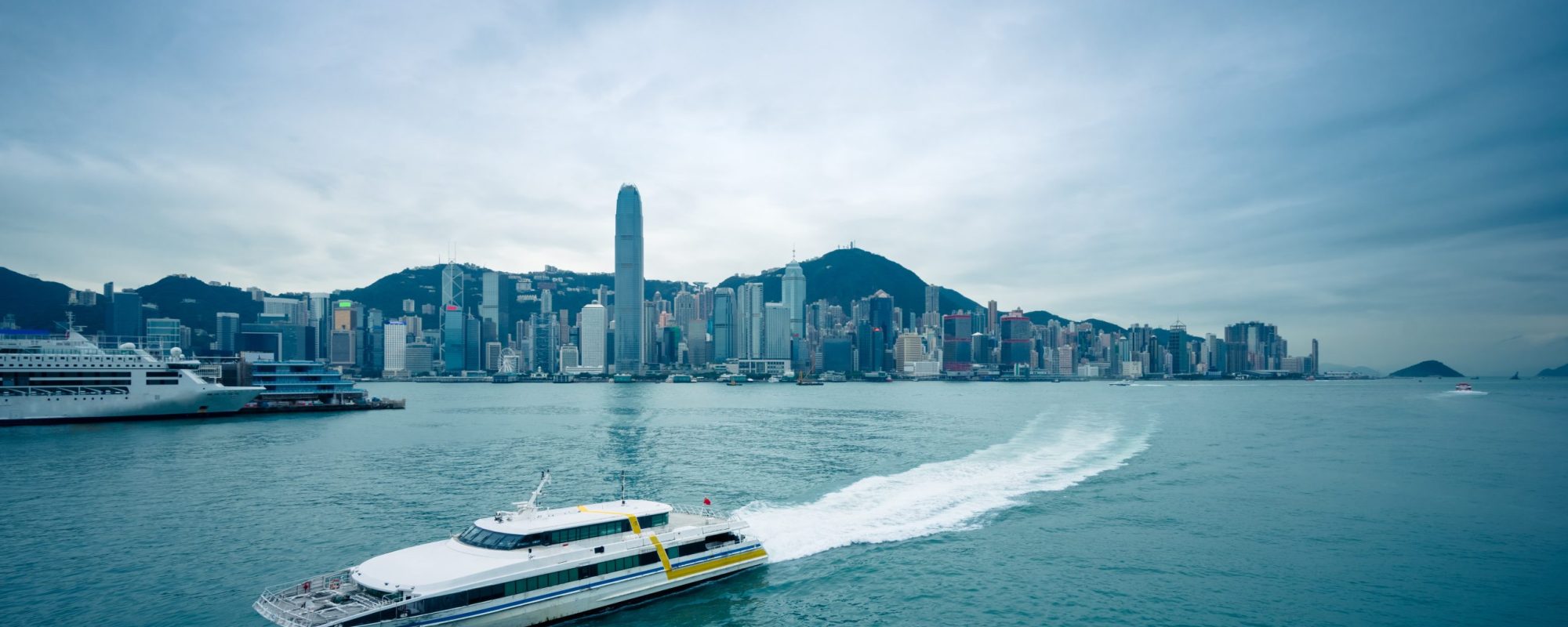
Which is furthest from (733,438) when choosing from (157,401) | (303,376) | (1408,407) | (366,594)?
(1408,407)

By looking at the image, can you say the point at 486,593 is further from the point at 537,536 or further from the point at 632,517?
the point at 632,517

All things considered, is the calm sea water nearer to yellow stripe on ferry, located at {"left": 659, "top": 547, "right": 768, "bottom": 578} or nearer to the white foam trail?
the white foam trail

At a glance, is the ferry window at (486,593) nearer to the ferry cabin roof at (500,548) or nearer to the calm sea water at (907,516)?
the ferry cabin roof at (500,548)

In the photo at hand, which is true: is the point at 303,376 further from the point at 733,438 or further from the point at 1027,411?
the point at 1027,411

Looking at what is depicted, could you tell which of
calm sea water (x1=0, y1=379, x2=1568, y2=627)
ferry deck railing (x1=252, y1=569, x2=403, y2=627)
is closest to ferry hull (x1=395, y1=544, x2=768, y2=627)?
calm sea water (x1=0, y1=379, x2=1568, y2=627)

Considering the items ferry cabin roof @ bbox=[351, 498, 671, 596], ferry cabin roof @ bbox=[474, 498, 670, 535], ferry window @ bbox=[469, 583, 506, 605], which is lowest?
ferry window @ bbox=[469, 583, 506, 605]

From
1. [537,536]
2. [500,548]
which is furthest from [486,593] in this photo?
[537,536]
